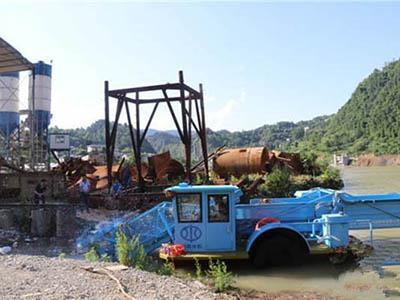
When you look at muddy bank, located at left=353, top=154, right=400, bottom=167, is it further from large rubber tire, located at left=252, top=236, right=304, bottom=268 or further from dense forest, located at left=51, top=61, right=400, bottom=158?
large rubber tire, located at left=252, top=236, right=304, bottom=268

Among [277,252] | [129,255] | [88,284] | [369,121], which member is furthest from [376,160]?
[88,284]

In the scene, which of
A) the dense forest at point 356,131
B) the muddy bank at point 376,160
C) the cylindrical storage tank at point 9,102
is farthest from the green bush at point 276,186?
the muddy bank at point 376,160

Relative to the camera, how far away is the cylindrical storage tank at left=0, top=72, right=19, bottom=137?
1181 inches

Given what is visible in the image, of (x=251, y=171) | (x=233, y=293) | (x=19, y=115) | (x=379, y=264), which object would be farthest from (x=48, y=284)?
(x=19, y=115)

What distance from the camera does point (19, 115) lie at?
1230 inches

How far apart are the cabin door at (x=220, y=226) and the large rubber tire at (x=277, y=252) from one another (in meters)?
0.56

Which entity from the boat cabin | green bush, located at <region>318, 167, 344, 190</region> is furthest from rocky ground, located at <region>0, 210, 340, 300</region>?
green bush, located at <region>318, 167, 344, 190</region>

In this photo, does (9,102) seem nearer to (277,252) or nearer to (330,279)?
(277,252)

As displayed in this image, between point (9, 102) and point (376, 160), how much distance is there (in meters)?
96.0

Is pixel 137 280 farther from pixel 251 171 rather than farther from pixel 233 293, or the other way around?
pixel 251 171

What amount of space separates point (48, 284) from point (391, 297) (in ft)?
18.4

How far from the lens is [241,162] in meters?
22.1

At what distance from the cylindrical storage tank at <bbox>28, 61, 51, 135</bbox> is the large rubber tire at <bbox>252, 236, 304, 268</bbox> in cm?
2267

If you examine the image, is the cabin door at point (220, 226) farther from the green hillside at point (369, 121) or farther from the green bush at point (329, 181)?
the green hillside at point (369, 121)
